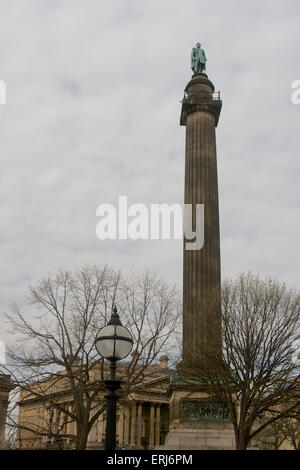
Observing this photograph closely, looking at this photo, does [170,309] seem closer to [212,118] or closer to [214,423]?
[214,423]

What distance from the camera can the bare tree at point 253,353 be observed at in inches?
1018

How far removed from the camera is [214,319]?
92.2ft

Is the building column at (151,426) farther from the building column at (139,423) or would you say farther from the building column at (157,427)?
the building column at (139,423)

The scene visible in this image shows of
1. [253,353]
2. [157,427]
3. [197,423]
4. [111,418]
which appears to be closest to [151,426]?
[157,427]

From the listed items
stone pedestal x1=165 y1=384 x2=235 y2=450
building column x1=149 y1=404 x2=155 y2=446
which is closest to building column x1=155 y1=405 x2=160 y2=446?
building column x1=149 y1=404 x2=155 y2=446

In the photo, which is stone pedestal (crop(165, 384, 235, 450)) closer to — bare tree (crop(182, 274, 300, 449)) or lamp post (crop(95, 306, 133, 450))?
bare tree (crop(182, 274, 300, 449))

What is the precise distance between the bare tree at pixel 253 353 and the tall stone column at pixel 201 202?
3.88 feet

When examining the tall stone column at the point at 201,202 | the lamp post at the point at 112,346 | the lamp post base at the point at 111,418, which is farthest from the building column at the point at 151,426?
the lamp post at the point at 112,346

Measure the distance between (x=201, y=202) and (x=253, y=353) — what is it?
42.0 feet

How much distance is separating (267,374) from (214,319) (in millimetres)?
4081

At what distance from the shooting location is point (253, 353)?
25984 millimetres

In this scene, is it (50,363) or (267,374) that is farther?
(50,363)

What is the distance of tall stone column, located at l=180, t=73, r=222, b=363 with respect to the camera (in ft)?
100
